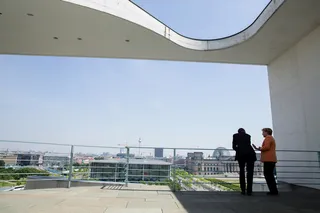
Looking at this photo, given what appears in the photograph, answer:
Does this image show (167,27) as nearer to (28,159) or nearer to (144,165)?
(144,165)

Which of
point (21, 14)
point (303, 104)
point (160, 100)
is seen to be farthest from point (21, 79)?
point (303, 104)

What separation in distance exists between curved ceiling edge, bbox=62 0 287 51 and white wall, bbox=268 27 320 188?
1211 millimetres

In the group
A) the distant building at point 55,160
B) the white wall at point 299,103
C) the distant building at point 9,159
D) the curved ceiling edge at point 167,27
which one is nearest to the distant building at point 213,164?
the white wall at point 299,103

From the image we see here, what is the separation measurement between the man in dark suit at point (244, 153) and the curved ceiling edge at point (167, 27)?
2.39 meters

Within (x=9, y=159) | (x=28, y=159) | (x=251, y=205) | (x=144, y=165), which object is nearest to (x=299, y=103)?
(x=251, y=205)

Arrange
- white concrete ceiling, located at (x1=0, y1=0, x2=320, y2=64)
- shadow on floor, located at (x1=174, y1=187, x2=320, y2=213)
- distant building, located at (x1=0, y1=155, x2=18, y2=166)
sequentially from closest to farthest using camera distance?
1. shadow on floor, located at (x1=174, y1=187, x2=320, y2=213)
2. distant building, located at (x1=0, y1=155, x2=18, y2=166)
3. white concrete ceiling, located at (x1=0, y1=0, x2=320, y2=64)

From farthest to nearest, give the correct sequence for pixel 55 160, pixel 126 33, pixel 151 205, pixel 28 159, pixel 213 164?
pixel 126 33 → pixel 213 164 → pixel 55 160 → pixel 28 159 → pixel 151 205

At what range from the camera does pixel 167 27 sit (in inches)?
189

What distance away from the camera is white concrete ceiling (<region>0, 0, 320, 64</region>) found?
3.79m

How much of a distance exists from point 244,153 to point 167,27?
318 cm

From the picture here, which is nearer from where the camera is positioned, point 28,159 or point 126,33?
point 28,159

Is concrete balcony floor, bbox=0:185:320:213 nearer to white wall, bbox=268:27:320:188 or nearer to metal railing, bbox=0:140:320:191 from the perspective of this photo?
metal railing, bbox=0:140:320:191

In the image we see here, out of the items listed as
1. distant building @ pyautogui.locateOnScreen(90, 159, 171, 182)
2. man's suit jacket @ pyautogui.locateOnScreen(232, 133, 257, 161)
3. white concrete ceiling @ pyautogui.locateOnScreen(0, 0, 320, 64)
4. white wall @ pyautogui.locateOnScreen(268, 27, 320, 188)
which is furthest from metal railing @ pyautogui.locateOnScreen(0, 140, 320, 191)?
white concrete ceiling @ pyautogui.locateOnScreen(0, 0, 320, 64)

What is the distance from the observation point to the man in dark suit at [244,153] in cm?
362
